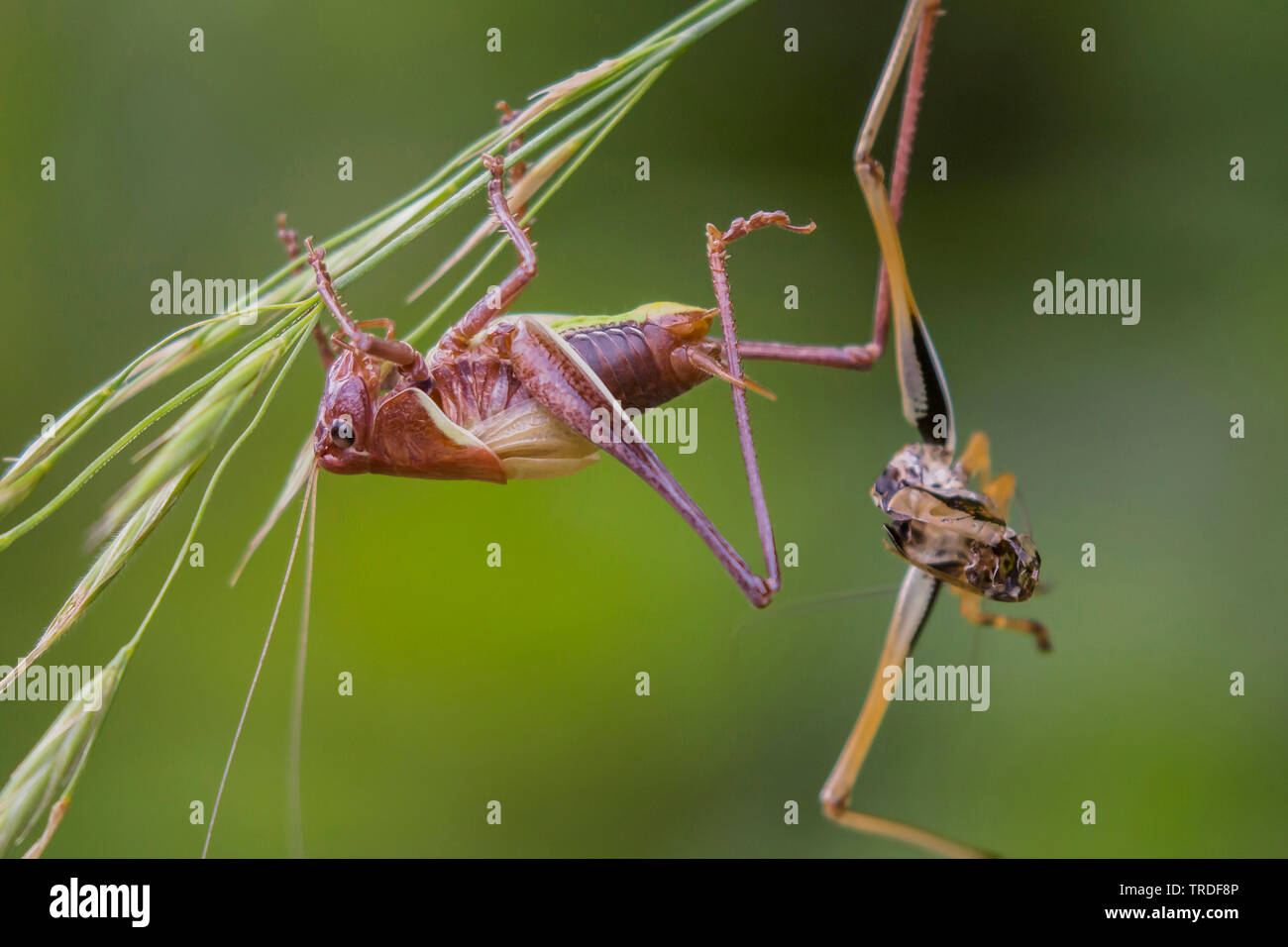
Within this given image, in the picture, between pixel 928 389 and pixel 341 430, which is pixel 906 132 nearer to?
pixel 928 389

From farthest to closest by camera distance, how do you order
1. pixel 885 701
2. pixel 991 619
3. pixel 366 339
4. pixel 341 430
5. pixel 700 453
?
pixel 700 453 → pixel 991 619 → pixel 885 701 → pixel 341 430 → pixel 366 339

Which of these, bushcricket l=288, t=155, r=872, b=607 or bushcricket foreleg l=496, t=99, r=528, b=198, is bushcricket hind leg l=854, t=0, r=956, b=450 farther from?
bushcricket foreleg l=496, t=99, r=528, b=198

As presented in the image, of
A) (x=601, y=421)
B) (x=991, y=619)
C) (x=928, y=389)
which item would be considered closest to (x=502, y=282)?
(x=601, y=421)

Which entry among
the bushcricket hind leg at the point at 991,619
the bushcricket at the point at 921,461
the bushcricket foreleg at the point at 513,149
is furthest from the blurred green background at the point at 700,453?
the bushcricket foreleg at the point at 513,149

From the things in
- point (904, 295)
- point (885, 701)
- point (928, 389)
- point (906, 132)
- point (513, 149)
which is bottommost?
point (885, 701)

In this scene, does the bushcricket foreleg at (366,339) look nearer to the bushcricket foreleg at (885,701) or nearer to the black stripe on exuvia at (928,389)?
the black stripe on exuvia at (928,389)

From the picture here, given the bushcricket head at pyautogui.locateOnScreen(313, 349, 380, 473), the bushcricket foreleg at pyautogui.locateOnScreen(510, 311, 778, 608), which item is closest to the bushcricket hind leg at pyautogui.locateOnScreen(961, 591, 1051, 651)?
the bushcricket foreleg at pyautogui.locateOnScreen(510, 311, 778, 608)

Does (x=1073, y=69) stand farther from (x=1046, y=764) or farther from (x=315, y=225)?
(x=315, y=225)
